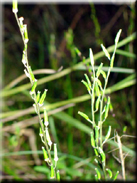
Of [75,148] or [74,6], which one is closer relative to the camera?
[75,148]

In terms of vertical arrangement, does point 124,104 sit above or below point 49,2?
below

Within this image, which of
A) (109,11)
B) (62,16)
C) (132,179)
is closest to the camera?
(132,179)

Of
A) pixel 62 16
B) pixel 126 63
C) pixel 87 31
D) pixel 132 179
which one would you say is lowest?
pixel 132 179

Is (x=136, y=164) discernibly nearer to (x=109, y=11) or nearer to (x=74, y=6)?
(x=109, y=11)

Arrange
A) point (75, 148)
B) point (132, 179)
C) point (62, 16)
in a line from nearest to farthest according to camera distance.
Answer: point (132, 179) < point (75, 148) < point (62, 16)

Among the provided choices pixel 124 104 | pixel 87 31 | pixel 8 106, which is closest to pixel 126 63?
pixel 124 104

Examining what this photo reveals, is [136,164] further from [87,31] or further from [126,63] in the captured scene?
[87,31]
